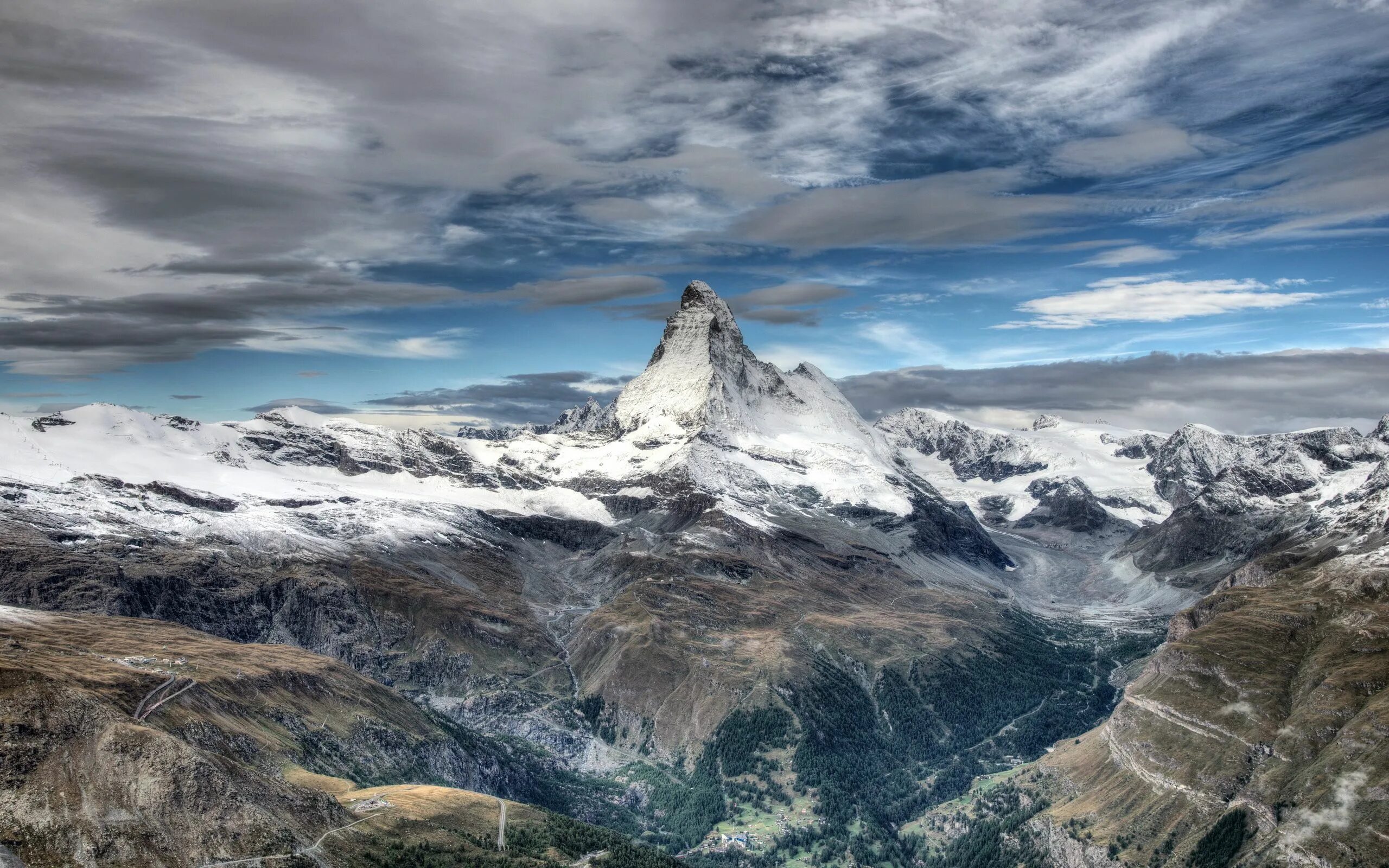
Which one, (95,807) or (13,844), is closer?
(13,844)

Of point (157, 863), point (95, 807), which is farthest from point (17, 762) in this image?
point (157, 863)

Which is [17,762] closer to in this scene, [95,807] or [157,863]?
[95,807]

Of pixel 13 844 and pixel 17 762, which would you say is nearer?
pixel 13 844

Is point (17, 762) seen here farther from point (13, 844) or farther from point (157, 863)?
point (157, 863)

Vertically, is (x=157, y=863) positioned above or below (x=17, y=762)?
below

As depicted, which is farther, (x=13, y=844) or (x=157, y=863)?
(x=157, y=863)
